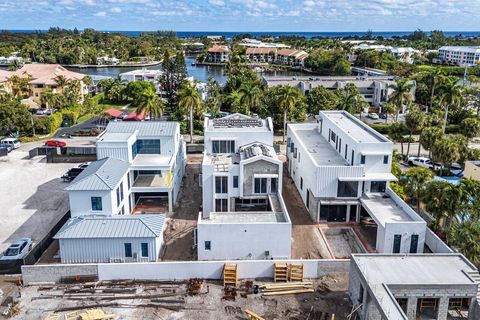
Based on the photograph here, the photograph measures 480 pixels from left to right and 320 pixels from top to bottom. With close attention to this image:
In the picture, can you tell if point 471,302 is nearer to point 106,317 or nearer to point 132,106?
point 106,317

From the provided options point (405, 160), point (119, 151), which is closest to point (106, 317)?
point (119, 151)


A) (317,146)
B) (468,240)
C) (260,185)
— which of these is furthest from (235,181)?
(468,240)

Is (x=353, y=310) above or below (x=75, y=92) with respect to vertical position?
below

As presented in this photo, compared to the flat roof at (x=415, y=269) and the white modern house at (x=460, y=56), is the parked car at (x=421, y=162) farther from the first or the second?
the white modern house at (x=460, y=56)

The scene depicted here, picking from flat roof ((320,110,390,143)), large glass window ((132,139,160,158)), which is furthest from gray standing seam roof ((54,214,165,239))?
flat roof ((320,110,390,143))

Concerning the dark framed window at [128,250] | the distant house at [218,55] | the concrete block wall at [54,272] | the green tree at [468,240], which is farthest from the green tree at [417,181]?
the distant house at [218,55]

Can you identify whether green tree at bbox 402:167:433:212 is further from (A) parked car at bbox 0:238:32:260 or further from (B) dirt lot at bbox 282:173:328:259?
(A) parked car at bbox 0:238:32:260

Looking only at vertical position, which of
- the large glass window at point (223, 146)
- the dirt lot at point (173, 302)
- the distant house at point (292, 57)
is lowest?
the dirt lot at point (173, 302)
